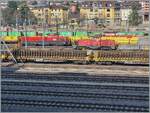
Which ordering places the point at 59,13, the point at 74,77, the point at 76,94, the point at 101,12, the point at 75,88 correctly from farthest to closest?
the point at 101,12 → the point at 59,13 → the point at 74,77 → the point at 75,88 → the point at 76,94

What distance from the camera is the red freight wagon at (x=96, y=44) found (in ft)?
109

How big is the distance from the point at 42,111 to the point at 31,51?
12288mm

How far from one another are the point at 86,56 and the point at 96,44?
398 inches

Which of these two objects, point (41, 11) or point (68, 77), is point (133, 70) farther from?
point (41, 11)

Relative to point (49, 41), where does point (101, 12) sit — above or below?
above

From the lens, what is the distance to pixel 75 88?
15.8m

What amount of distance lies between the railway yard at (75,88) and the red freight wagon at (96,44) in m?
11.1

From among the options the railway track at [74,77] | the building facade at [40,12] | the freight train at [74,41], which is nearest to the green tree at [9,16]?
the building facade at [40,12]

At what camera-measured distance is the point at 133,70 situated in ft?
68.8

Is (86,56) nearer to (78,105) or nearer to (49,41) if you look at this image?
(78,105)

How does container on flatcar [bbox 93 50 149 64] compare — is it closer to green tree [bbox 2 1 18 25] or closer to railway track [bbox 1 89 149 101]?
railway track [bbox 1 89 149 101]

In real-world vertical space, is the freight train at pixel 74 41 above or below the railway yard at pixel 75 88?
above

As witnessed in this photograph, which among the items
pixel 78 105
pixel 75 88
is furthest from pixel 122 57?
pixel 78 105

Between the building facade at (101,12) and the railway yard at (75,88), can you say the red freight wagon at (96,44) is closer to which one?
the railway yard at (75,88)
